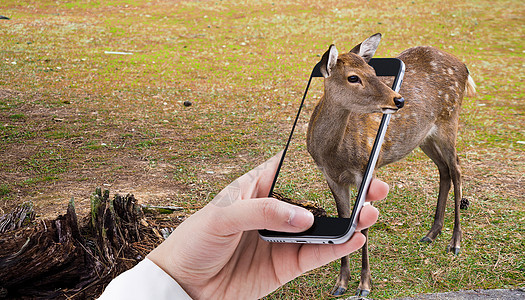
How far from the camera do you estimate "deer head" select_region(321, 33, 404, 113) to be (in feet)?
7.18

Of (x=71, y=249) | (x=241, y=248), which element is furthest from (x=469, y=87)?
(x=71, y=249)

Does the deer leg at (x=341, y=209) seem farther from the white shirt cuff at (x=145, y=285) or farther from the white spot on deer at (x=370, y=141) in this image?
the white shirt cuff at (x=145, y=285)

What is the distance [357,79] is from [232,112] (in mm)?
4057

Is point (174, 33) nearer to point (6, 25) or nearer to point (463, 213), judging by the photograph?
point (6, 25)

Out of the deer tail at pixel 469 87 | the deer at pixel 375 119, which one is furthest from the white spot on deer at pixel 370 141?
the deer tail at pixel 469 87

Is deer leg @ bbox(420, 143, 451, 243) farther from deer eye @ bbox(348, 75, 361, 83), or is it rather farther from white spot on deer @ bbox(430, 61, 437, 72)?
deer eye @ bbox(348, 75, 361, 83)

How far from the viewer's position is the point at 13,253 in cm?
277

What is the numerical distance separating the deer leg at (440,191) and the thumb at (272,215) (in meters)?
2.59

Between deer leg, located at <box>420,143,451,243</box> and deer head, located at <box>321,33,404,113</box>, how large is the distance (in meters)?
1.67

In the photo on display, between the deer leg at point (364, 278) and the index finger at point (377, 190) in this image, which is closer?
the index finger at point (377, 190)

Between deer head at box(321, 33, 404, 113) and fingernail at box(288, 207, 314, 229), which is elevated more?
fingernail at box(288, 207, 314, 229)

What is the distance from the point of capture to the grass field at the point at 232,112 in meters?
3.73

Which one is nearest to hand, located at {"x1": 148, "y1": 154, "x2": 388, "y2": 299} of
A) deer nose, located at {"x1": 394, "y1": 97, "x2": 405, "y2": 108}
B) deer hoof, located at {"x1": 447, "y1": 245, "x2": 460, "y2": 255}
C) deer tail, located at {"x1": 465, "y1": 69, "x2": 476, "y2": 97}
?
deer nose, located at {"x1": 394, "y1": 97, "x2": 405, "y2": 108}

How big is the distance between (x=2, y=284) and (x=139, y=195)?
163cm
